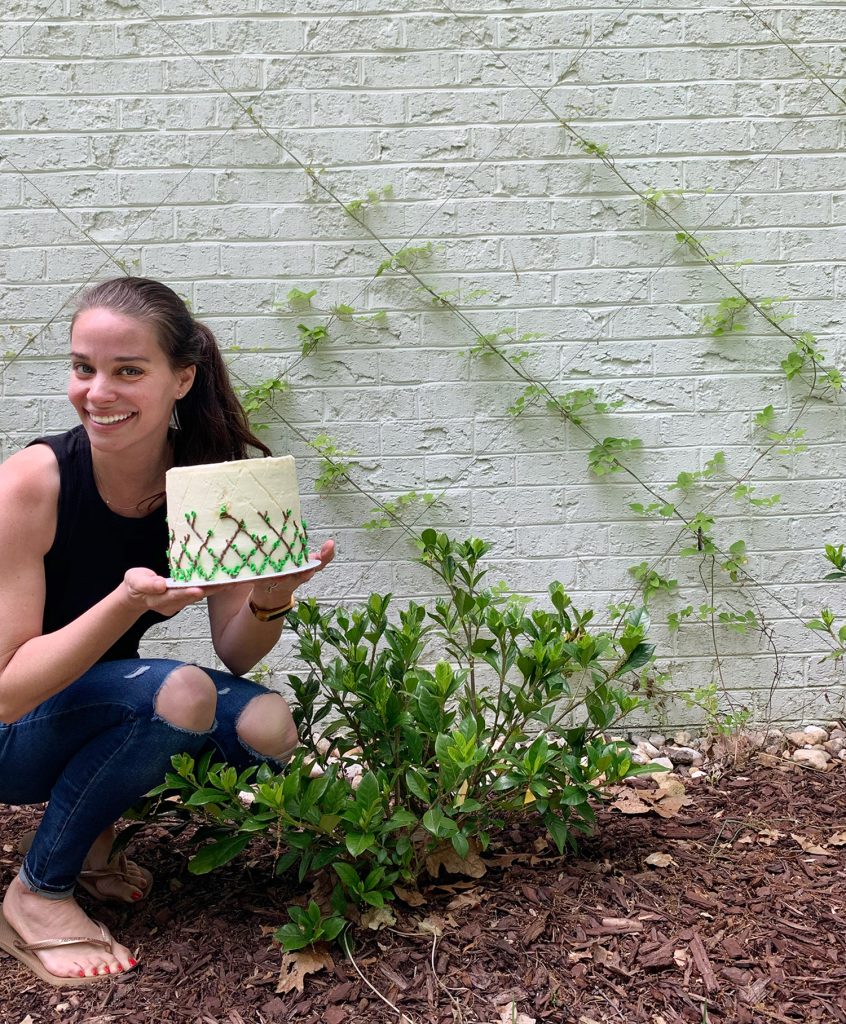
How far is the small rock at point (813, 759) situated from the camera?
9.27ft

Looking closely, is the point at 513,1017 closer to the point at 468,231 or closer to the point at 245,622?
the point at 245,622

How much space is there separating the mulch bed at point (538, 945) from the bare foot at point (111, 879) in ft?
0.11

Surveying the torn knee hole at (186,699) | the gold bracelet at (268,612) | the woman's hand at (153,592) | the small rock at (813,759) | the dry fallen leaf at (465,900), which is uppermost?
the woman's hand at (153,592)

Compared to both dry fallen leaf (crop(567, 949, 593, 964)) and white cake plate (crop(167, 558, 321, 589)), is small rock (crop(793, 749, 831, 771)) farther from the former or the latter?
white cake plate (crop(167, 558, 321, 589))

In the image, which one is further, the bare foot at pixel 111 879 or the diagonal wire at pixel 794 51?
the diagonal wire at pixel 794 51

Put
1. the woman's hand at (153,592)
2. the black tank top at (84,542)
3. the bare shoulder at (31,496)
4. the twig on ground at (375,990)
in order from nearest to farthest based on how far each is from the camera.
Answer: the woman's hand at (153,592)
the twig on ground at (375,990)
the bare shoulder at (31,496)
the black tank top at (84,542)

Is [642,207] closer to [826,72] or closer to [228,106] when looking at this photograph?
[826,72]

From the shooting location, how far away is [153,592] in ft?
5.41

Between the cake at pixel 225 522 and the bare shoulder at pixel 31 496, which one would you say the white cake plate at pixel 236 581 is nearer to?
the cake at pixel 225 522

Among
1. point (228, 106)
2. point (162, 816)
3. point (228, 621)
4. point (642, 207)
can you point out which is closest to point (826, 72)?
point (642, 207)

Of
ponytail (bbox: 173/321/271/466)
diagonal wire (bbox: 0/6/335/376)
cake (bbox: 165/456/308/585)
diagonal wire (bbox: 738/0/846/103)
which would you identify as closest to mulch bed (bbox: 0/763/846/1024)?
cake (bbox: 165/456/308/585)

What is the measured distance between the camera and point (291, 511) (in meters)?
1.80

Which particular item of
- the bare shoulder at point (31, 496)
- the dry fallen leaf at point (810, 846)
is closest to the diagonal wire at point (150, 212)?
the bare shoulder at point (31, 496)

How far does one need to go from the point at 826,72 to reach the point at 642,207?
0.67 meters
